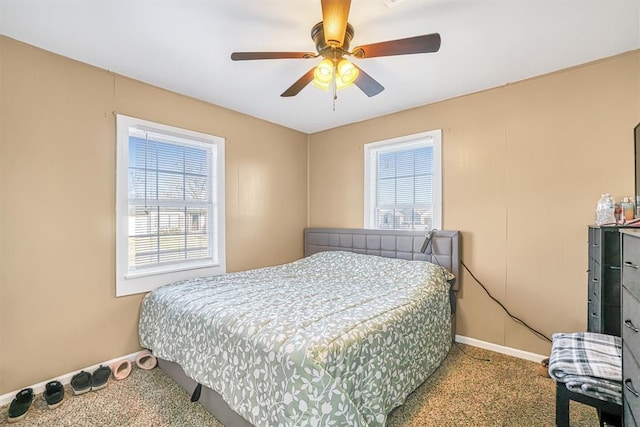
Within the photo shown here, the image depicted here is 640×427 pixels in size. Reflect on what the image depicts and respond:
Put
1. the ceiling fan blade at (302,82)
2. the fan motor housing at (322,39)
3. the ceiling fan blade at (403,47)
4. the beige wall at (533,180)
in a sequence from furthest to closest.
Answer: the beige wall at (533,180)
the ceiling fan blade at (302,82)
the fan motor housing at (322,39)
the ceiling fan blade at (403,47)

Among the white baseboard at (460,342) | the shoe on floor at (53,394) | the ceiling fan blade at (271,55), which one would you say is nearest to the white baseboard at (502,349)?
the white baseboard at (460,342)

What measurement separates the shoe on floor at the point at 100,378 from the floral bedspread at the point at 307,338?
32cm

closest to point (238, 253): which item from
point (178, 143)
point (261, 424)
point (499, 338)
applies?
point (178, 143)

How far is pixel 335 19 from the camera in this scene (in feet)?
4.80

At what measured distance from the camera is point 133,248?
2.64 m

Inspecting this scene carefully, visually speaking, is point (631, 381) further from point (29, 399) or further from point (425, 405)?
point (29, 399)

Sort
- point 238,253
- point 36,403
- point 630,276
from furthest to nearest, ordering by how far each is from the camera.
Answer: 1. point 238,253
2. point 36,403
3. point 630,276

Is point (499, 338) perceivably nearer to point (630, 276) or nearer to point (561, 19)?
point (630, 276)

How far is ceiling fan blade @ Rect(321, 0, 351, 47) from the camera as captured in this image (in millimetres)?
1379

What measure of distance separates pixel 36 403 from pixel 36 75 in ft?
7.56

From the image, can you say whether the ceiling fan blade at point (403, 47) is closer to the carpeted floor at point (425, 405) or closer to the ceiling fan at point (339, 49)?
the ceiling fan at point (339, 49)

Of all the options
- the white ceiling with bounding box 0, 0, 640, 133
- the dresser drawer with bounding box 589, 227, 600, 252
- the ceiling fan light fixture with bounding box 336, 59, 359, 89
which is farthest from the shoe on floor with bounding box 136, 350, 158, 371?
the dresser drawer with bounding box 589, 227, 600, 252

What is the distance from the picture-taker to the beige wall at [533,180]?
2283 millimetres

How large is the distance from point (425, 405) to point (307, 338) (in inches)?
43.6
